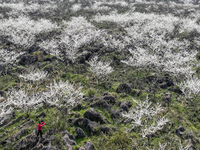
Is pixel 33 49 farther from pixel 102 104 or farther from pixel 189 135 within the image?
pixel 189 135

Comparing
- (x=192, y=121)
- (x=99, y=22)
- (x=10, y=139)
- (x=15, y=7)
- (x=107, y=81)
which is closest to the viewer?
(x=10, y=139)

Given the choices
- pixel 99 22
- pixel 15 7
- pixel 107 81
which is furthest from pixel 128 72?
pixel 15 7

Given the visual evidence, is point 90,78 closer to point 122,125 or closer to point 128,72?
point 128,72

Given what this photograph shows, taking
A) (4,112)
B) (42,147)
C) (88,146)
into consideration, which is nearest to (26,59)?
(4,112)

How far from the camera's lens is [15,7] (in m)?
78.1

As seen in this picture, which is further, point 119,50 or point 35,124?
point 119,50

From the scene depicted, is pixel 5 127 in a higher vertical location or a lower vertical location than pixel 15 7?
lower

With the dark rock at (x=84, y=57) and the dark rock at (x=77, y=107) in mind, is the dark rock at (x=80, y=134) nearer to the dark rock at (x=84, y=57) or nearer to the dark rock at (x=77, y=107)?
the dark rock at (x=77, y=107)

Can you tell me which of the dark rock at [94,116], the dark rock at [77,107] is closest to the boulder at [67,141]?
the dark rock at [94,116]

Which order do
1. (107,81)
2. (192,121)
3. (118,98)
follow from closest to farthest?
(192,121) → (118,98) → (107,81)

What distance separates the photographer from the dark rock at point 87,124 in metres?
15.1

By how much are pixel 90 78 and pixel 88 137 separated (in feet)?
46.6

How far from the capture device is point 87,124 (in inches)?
616

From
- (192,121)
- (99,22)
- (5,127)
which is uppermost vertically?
(99,22)
